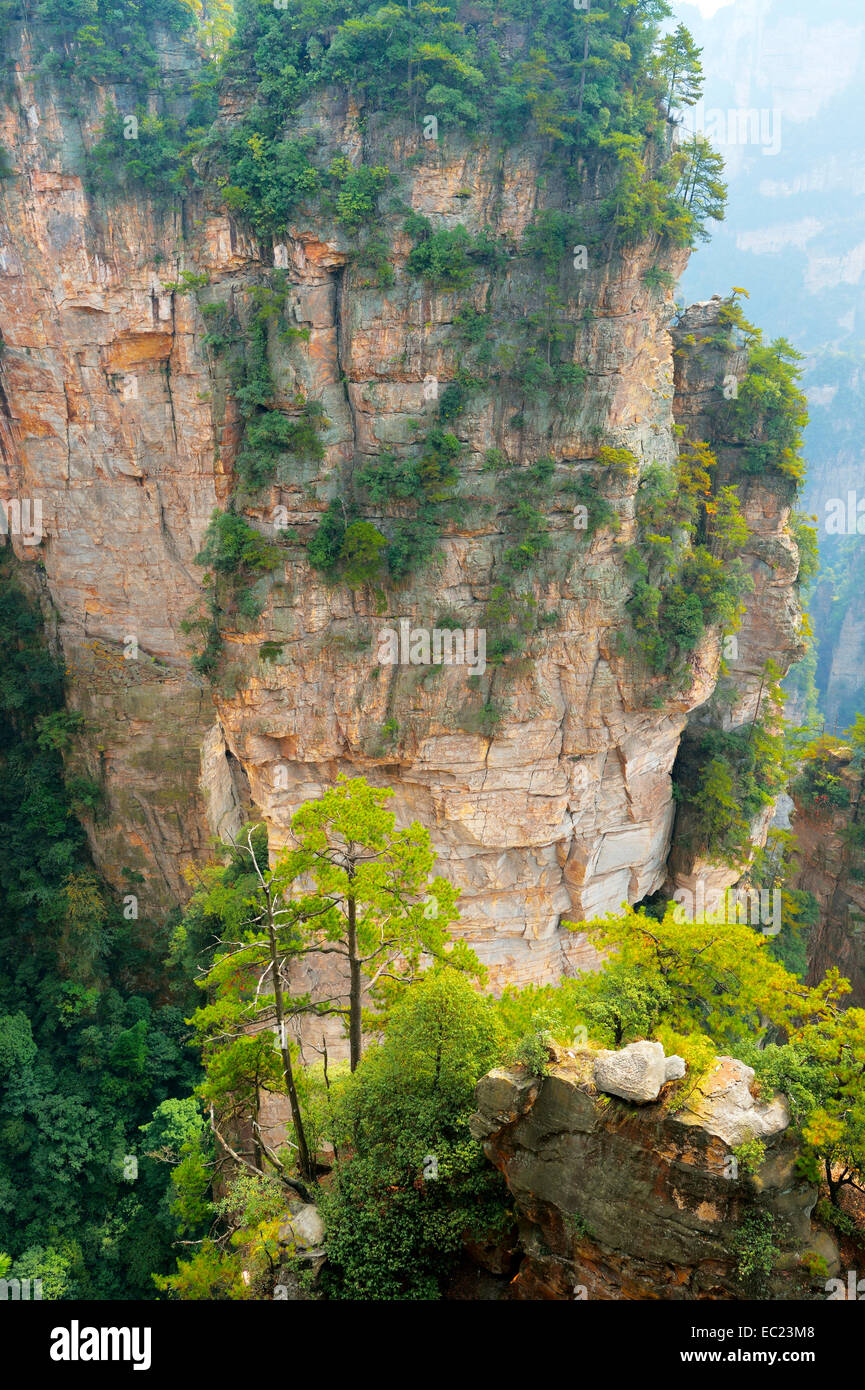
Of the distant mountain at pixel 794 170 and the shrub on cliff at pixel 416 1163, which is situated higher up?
the distant mountain at pixel 794 170

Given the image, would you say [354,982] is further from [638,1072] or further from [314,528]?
[314,528]

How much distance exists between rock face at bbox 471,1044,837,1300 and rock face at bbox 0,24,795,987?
11174 millimetres

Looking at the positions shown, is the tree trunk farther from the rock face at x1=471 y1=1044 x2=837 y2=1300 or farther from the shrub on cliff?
the rock face at x1=471 y1=1044 x2=837 y2=1300

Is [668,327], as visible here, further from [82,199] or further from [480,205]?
[82,199]

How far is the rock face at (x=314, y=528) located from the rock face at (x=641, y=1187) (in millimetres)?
11174

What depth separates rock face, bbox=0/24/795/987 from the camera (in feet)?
A: 62.9

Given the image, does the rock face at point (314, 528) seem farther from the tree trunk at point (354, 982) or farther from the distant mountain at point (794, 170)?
the distant mountain at point (794, 170)

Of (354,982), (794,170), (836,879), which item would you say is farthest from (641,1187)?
(794,170)

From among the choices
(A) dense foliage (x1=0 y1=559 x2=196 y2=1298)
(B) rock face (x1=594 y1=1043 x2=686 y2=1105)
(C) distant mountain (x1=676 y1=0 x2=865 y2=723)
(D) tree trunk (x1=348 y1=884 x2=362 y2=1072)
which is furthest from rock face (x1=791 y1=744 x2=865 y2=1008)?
→ (C) distant mountain (x1=676 y1=0 x2=865 y2=723)

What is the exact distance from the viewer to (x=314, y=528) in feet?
64.5

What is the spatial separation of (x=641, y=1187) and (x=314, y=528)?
47.0 feet

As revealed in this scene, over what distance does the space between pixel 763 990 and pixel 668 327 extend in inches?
667

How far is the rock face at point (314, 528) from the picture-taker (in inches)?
755

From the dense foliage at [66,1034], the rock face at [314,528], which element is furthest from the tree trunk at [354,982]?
the rock face at [314,528]
